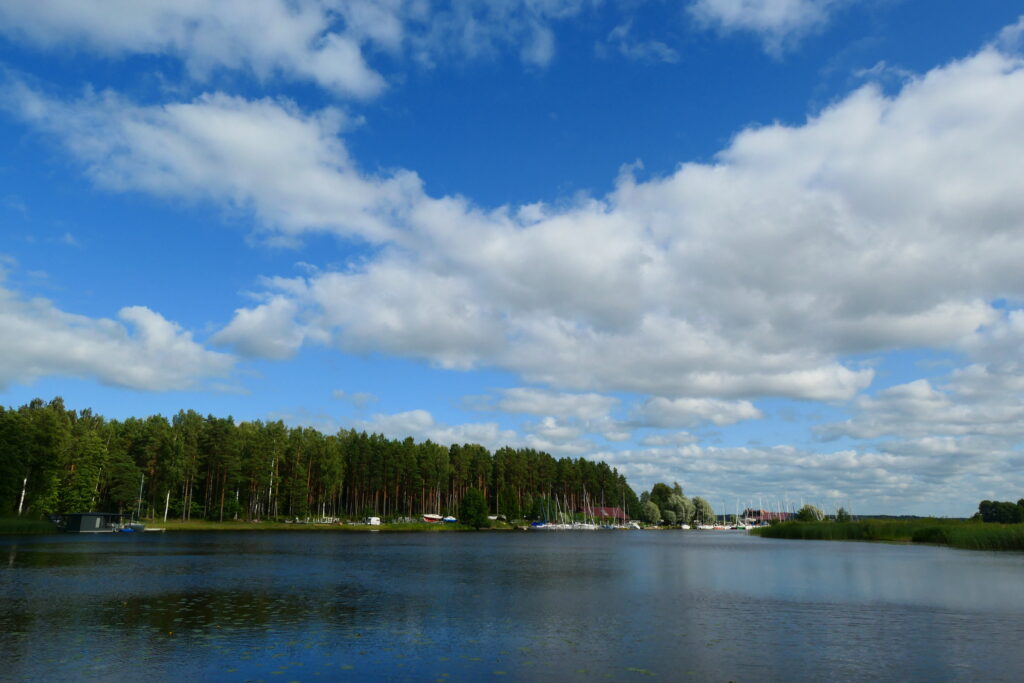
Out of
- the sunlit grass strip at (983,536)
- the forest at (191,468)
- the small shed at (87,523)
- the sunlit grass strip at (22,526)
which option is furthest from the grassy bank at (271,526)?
the sunlit grass strip at (983,536)

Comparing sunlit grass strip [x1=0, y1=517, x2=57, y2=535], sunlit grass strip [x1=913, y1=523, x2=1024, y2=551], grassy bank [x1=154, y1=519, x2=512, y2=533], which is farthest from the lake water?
grassy bank [x1=154, y1=519, x2=512, y2=533]

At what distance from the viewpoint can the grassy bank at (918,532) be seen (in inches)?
3622

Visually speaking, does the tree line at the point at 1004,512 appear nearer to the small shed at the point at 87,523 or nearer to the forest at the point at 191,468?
the forest at the point at 191,468

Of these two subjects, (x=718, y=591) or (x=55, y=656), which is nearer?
(x=55, y=656)

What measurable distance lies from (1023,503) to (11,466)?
20515cm

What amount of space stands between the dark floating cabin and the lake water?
64787 mm

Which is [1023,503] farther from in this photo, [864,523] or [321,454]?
[321,454]

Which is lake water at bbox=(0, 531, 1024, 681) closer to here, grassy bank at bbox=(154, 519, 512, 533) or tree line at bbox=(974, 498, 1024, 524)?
grassy bank at bbox=(154, 519, 512, 533)

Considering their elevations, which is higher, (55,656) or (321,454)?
(321,454)

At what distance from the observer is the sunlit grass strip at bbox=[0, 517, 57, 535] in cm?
10369

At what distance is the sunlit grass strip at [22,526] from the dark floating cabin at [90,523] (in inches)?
188

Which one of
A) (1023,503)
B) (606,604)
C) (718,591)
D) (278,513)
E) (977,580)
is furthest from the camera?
(278,513)

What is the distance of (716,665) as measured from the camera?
80.8 ft

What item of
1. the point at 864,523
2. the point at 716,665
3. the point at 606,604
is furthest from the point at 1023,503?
the point at 716,665
